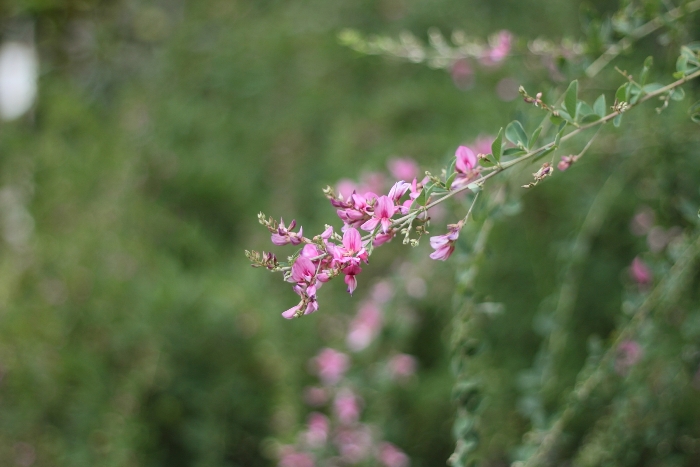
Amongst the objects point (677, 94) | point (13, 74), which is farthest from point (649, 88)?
point (13, 74)

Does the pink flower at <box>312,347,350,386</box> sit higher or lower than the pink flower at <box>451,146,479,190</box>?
higher

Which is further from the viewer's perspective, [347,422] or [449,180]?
[347,422]

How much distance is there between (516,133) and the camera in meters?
0.69

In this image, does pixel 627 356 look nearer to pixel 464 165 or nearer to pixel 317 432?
pixel 464 165

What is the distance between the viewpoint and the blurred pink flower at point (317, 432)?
1660 millimetres

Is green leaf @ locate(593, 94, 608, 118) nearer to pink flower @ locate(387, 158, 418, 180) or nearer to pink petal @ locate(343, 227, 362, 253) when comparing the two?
pink petal @ locate(343, 227, 362, 253)

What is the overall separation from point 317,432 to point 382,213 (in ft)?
3.86

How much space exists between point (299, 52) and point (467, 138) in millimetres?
1721

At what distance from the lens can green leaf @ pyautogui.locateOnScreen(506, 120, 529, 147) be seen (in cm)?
69

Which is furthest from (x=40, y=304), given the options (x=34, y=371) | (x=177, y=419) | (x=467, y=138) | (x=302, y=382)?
(x=467, y=138)

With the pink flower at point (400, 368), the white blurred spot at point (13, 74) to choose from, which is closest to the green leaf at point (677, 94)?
the pink flower at point (400, 368)

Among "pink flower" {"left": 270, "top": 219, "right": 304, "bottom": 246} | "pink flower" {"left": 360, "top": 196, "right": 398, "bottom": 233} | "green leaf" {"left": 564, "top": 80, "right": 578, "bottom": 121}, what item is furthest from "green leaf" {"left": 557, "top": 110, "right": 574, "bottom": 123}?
"pink flower" {"left": 270, "top": 219, "right": 304, "bottom": 246}

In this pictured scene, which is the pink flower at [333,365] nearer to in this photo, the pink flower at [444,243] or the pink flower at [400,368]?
the pink flower at [400,368]

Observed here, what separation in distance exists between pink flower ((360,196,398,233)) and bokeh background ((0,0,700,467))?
32 cm
